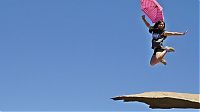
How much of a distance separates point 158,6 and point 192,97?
2.24 m

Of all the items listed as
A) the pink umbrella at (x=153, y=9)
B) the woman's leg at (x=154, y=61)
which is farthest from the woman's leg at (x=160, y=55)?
the pink umbrella at (x=153, y=9)

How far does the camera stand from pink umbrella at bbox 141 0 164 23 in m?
7.77

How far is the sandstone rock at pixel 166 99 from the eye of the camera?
254 inches

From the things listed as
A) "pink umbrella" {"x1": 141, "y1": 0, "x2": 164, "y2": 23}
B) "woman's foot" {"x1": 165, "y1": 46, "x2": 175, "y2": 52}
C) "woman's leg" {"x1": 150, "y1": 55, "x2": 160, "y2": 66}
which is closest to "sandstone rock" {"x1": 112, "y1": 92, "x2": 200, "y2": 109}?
"woman's leg" {"x1": 150, "y1": 55, "x2": 160, "y2": 66}

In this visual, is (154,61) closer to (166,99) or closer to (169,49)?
(169,49)

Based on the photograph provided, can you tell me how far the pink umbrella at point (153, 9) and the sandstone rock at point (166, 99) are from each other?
1952mm

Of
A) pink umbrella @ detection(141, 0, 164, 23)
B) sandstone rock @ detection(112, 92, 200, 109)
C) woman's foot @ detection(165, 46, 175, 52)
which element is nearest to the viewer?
sandstone rock @ detection(112, 92, 200, 109)

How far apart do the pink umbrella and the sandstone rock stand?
195cm

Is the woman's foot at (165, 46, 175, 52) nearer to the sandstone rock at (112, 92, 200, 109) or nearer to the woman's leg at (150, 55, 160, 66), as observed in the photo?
the woman's leg at (150, 55, 160, 66)

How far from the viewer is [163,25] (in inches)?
321

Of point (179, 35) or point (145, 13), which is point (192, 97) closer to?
point (179, 35)

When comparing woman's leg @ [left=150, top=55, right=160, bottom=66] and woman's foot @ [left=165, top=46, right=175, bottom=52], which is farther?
woman's foot @ [left=165, top=46, right=175, bottom=52]

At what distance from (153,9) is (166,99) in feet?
7.41

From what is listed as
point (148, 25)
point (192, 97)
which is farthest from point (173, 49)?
point (192, 97)
